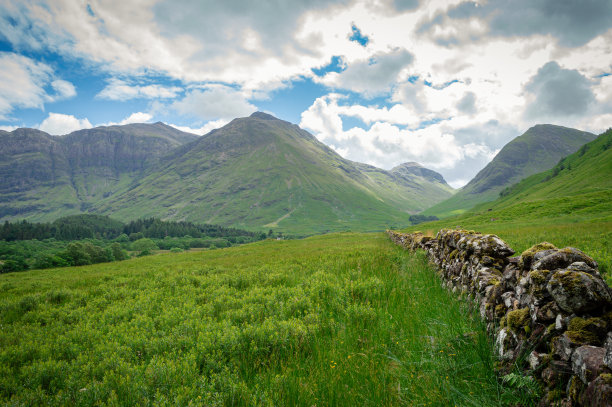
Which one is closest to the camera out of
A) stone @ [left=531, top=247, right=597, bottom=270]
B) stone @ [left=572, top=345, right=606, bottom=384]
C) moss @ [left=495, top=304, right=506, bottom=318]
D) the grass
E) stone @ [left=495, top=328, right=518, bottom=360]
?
stone @ [left=572, top=345, right=606, bottom=384]

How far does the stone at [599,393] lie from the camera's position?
2094 mm

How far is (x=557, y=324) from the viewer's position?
2.89m

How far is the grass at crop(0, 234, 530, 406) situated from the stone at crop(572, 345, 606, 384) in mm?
729

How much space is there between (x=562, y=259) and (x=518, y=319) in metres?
0.99

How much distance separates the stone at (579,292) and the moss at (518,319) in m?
0.52

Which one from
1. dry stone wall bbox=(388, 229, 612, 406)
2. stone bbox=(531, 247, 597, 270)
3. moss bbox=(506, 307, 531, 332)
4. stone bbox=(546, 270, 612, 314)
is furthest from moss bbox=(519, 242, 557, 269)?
stone bbox=(546, 270, 612, 314)

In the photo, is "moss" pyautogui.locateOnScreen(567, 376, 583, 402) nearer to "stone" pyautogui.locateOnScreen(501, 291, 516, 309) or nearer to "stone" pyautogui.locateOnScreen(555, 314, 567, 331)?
"stone" pyautogui.locateOnScreen(555, 314, 567, 331)

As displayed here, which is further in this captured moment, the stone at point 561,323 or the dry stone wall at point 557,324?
the stone at point 561,323

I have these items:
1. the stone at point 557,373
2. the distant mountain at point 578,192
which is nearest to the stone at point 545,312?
the stone at point 557,373

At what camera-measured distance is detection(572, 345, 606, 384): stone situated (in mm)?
2299

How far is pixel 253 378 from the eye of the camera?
16.4 feet

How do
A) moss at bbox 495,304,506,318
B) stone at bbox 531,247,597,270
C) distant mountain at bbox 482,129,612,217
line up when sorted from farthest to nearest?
distant mountain at bbox 482,129,612,217
moss at bbox 495,304,506,318
stone at bbox 531,247,597,270

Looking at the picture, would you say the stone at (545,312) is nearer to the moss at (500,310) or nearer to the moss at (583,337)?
the moss at (583,337)

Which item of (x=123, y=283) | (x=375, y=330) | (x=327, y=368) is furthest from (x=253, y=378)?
(x=123, y=283)
